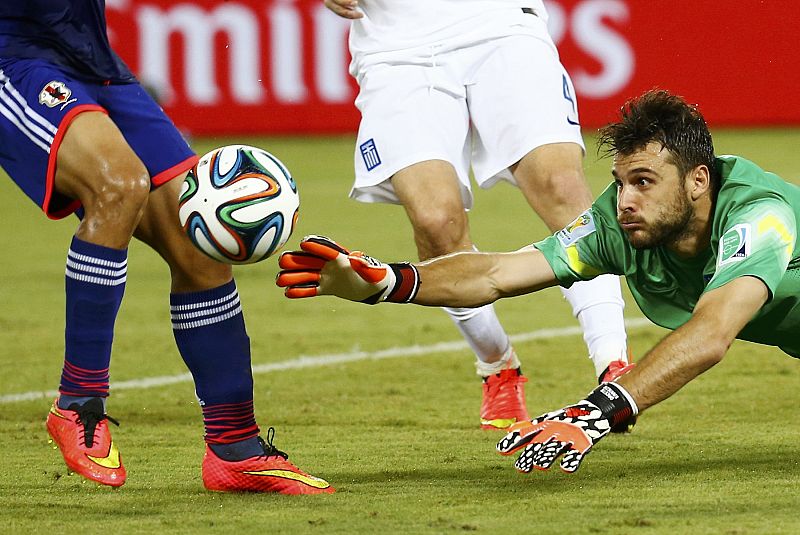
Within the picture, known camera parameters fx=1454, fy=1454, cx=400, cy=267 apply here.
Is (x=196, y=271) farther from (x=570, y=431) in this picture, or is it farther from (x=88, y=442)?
(x=570, y=431)

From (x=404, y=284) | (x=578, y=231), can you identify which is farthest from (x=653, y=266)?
(x=404, y=284)

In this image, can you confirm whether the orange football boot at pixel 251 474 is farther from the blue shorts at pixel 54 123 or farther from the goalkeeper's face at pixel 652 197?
the goalkeeper's face at pixel 652 197

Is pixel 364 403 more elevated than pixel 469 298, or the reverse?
pixel 469 298

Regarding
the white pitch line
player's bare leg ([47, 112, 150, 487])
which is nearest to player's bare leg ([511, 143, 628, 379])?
player's bare leg ([47, 112, 150, 487])

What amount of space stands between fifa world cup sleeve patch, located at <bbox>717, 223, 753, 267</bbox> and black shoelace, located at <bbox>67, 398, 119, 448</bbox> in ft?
6.36

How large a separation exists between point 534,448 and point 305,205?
34.0ft

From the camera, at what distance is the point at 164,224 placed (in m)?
4.73

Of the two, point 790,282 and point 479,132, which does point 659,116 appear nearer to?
point 790,282

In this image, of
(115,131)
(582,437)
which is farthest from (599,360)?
(115,131)

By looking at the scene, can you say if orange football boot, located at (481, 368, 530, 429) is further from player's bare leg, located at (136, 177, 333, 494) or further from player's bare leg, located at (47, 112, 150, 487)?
player's bare leg, located at (47, 112, 150, 487)

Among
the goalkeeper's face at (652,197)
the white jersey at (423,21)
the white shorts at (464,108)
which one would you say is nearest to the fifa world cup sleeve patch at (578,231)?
the goalkeeper's face at (652,197)

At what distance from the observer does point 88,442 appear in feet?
14.6

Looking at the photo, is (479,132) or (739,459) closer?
(739,459)

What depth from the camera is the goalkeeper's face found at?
14.5 ft
